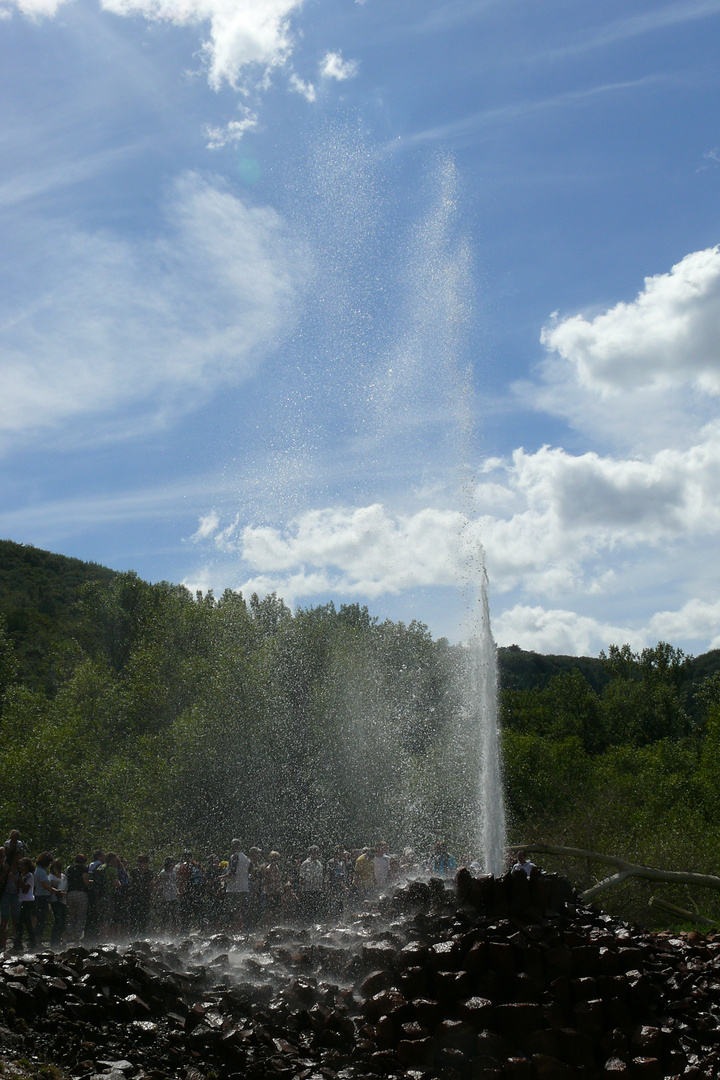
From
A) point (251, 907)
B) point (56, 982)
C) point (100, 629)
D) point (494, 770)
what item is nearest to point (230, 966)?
point (56, 982)

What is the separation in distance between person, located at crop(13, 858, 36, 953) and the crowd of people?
2cm

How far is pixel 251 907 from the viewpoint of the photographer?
16.3 m

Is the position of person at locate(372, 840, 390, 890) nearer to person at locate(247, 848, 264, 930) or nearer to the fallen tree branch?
person at locate(247, 848, 264, 930)

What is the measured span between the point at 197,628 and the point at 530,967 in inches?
1258

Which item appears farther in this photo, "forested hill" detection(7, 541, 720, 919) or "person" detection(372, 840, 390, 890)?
"forested hill" detection(7, 541, 720, 919)

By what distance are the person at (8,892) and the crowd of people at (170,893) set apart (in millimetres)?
16

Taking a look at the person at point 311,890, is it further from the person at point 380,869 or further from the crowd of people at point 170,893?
the person at point 380,869

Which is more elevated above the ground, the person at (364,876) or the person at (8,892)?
the person at (8,892)

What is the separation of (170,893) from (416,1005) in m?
8.68

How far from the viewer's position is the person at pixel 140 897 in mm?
15312

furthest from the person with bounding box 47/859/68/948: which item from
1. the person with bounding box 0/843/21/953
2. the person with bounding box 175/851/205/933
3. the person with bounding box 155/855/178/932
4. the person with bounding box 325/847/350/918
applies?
the person with bounding box 325/847/350/918

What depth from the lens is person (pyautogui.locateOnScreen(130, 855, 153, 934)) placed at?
603 inches

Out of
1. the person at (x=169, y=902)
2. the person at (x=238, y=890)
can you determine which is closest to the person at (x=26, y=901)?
the person at (x=169, y=902)

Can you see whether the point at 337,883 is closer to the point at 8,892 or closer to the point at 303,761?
the point at 8,892
